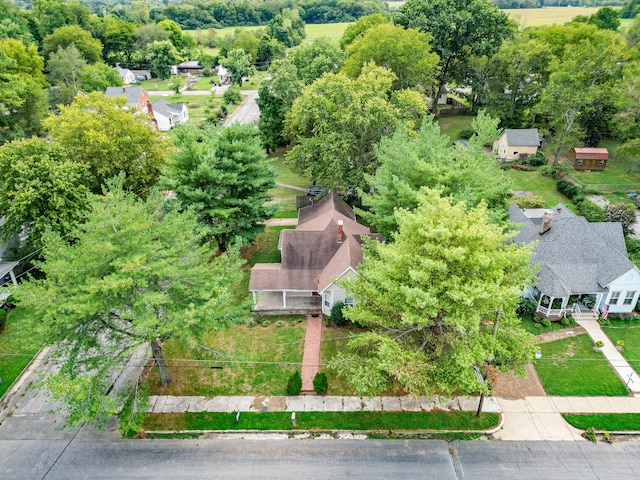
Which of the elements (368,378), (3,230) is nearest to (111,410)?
(368,378)

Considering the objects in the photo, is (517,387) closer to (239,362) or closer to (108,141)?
(239,362)

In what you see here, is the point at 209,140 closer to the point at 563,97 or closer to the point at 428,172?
the point at 428,172

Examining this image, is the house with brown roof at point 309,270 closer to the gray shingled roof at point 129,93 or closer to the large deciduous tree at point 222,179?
the large deciduous tree at point 222,179

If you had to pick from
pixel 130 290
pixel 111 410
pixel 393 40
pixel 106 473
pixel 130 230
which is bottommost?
pixel 106 473

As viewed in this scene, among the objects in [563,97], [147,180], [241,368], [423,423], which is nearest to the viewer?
[423,423]

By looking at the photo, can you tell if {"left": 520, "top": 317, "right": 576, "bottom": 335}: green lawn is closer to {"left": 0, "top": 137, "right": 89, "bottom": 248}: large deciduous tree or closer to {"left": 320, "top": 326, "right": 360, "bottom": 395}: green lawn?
{"left": 320, "top": 326, "right": 360, "bottom": 395}: green lawn

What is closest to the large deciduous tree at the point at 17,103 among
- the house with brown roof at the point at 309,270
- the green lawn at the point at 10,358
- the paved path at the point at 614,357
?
the green lawn at the point at 10,358
